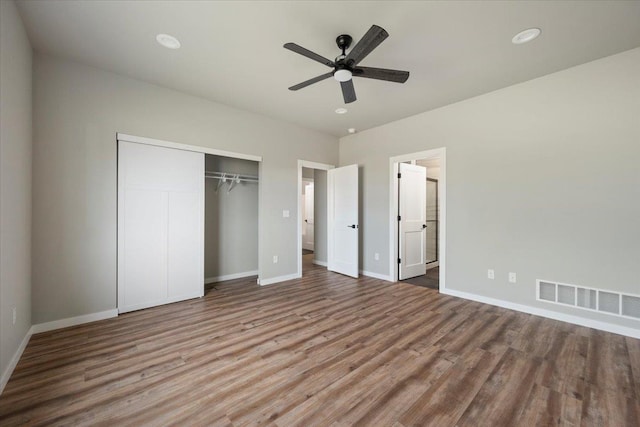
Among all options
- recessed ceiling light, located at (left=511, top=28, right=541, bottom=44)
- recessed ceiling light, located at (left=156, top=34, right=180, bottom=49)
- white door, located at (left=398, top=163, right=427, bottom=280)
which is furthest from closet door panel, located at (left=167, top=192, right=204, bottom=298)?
recessed ceiling light, located at (left=511, top=28, right=541, bottom=44)

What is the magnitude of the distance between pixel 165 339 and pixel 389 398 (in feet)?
7.02

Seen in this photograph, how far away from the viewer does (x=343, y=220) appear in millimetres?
5203

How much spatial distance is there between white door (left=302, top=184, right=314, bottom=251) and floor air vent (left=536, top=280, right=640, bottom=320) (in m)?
6.21

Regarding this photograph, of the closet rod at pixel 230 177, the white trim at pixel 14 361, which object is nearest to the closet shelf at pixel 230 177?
the closet rod at pixel 230 177

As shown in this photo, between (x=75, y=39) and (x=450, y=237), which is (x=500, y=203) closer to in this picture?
(x=450, y=237)

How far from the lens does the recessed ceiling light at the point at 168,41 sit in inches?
96.3

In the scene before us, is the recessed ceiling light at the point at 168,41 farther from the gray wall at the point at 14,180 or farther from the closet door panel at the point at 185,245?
the closet door panel at the point at 185,245

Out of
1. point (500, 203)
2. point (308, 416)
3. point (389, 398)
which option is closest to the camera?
point (308, 416)

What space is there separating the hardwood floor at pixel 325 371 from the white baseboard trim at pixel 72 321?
94mm

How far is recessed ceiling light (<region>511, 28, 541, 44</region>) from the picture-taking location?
7.69 ft

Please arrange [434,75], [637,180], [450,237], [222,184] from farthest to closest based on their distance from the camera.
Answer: [222,184]
[450,237]
[434,75]
[637,180]

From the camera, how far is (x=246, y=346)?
7.95 feet

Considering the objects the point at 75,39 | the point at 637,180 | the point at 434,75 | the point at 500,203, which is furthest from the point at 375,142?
the point at 75,39

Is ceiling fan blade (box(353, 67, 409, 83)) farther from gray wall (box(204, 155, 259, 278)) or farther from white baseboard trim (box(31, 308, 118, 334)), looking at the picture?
white baseboard trim (box(31, 308, 118, 334))
